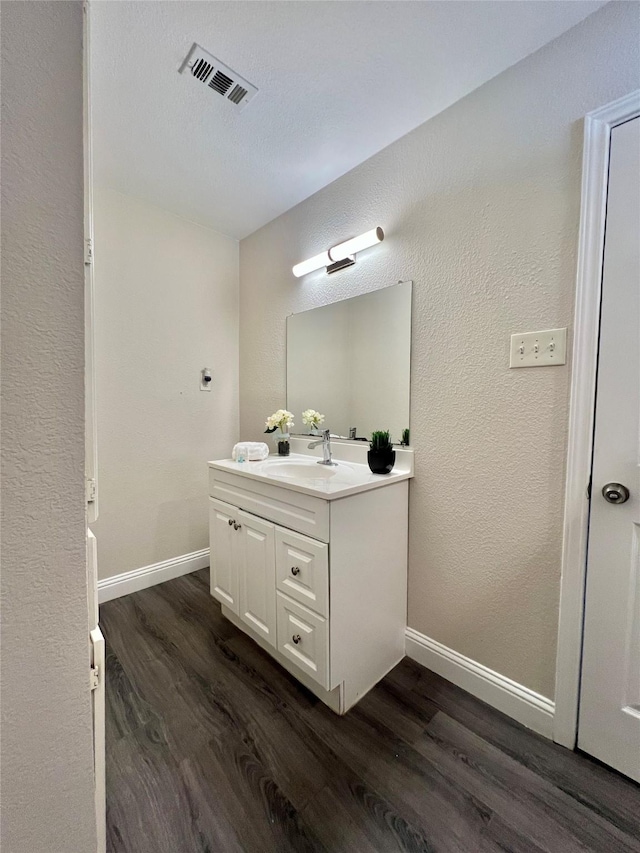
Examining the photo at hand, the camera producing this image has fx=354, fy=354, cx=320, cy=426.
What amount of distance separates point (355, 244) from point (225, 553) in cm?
164

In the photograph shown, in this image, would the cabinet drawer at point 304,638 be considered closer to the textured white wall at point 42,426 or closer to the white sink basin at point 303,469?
the white sink basin at point 303,469

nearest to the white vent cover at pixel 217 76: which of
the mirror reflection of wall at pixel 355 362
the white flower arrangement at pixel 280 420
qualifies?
the mirror reflection of wall at pixel 355 362

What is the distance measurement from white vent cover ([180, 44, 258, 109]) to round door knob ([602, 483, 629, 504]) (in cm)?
188

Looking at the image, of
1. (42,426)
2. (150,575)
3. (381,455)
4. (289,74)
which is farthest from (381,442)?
(150,575)

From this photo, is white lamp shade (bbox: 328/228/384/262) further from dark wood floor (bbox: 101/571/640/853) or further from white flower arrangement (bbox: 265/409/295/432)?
dark wood floor (bbox: 101/571/640/853)

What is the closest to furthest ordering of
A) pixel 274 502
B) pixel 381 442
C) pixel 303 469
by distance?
pixel 274 502
pixel 381 442
pixel 303 469

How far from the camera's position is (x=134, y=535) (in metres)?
2.16

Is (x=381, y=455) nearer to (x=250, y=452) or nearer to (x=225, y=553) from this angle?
(x=250, y=452)

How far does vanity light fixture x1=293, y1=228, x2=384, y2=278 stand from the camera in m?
1.63

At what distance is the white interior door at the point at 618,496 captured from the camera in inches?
41.1

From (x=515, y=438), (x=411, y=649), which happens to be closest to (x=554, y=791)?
(x=411, y=649)

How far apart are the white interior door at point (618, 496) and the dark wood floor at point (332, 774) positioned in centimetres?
20

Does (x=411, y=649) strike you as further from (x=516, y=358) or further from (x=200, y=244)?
(x=200, y=244)

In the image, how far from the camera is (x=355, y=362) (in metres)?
1.85
